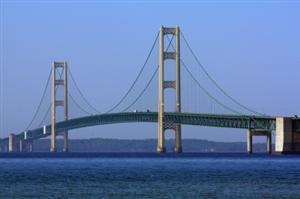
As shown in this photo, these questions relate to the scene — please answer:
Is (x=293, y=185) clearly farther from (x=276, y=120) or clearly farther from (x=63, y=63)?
(x=63, y=63)

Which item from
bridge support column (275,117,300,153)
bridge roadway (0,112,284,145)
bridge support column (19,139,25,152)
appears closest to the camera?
bridge support column (275,117,300,153)

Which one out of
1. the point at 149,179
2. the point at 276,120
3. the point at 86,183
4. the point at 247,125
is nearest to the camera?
the point at 86,183

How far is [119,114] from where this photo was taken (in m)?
113

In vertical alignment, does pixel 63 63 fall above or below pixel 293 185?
above

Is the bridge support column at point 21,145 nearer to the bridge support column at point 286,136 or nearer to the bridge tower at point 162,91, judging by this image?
the bridge tower at point 162,91

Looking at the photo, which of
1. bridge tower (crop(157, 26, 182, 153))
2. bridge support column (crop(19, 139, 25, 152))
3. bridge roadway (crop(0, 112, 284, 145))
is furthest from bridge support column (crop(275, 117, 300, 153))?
bridge support column (crop(19, 139, 25, 152))

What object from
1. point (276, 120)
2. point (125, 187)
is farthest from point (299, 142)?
point (125, 187)

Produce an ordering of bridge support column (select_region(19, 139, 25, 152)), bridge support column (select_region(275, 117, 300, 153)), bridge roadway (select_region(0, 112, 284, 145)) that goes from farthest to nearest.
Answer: bridge support column (select_region(19, 139, 25, 152)) < bridge roadway (select_region(0, 112, 284, 145)) < bridge support column (select_region(275, 117, 300, 153))

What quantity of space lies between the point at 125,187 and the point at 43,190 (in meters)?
3.55

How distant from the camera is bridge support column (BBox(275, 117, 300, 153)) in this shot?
95.7 meters

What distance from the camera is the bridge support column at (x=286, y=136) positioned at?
95.7 metres

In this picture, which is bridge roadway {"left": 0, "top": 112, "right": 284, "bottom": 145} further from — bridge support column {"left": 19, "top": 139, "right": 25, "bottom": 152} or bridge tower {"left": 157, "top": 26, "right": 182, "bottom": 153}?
bridge support column {"left": 19, "top": 139, "right": 25, "bottom": 152}

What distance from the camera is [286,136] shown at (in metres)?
95.9

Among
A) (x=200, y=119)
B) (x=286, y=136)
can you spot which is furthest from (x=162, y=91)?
(x=286, y=136)
